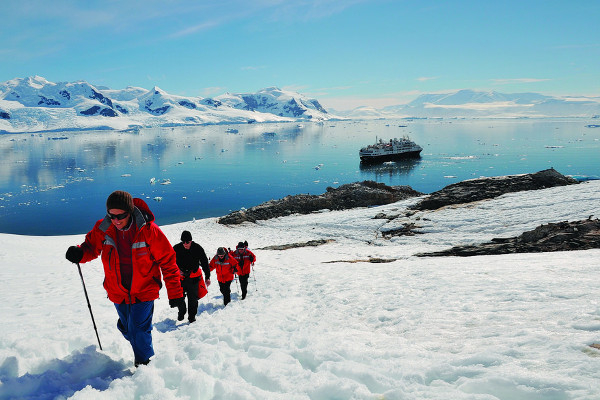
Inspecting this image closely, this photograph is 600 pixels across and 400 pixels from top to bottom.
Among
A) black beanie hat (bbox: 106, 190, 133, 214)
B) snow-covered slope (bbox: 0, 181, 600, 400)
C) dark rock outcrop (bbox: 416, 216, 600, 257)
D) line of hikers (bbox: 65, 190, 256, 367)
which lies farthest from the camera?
dark rock outcrop (bbox: 416, 216, 600, 257)

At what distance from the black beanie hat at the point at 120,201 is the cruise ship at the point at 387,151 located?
3126 inches

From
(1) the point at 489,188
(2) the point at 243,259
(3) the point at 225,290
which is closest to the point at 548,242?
(2) the point at 243,259

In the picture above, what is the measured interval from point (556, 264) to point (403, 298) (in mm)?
4372

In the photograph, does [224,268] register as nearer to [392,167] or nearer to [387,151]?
[392,167]

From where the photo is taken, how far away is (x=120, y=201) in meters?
3.54

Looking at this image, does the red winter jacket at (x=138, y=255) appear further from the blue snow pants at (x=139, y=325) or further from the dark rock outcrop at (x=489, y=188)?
the dark rock outcrop at (x=489, y=188)

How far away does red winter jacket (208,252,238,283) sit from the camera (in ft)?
26.3

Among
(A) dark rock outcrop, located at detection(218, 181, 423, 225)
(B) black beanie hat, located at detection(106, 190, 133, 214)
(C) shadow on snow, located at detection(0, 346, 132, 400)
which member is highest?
(B) black beanie hat, located at detection(106, 190, 133, 214)

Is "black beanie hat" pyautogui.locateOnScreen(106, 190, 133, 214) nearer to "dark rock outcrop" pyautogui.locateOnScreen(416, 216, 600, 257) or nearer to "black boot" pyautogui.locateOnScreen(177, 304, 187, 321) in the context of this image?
"black boot" pyautogui.locateOnScreen(177, 304, 187, 321)

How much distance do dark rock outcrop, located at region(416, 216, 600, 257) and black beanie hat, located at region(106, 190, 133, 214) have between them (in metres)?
12.2

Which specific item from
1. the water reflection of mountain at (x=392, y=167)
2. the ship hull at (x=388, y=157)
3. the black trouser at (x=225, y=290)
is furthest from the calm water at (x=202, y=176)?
the black trouser at (x=225, y=290)

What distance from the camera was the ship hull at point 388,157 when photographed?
80750 mm

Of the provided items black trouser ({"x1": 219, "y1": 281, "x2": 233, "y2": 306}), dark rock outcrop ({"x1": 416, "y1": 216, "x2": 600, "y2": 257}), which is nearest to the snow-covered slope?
black trouser ({"x1": 219, "y1": 281, "x2": 233, "y2": 306})

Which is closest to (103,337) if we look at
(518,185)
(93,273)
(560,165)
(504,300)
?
(504,300)
